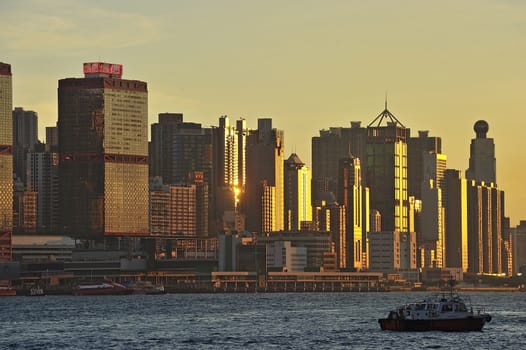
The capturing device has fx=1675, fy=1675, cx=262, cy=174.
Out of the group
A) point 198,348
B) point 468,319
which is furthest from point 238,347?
point 468,319

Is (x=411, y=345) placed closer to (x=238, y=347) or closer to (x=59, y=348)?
(x=238, y=347)

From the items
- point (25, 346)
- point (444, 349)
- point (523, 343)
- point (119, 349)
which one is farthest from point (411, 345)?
point (25, 346)

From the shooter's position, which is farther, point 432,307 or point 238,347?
point 432,307

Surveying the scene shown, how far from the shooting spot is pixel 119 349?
18238 cm

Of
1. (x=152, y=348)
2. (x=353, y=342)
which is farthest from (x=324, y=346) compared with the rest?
(x=152, y=348)

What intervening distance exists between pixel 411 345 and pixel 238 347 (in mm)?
18948

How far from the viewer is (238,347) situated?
184 metres

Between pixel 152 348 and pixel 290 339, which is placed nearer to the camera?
pixel 152 348

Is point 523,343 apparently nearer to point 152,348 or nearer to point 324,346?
point 324,346

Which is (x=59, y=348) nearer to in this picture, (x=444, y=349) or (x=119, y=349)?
(x=119, y=349)

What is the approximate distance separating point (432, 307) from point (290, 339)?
1750 cm

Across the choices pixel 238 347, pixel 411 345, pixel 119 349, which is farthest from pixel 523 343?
pixel 119 349

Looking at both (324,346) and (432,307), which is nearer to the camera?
(324,346)

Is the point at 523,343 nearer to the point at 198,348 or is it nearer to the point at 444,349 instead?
the point at 444,349
